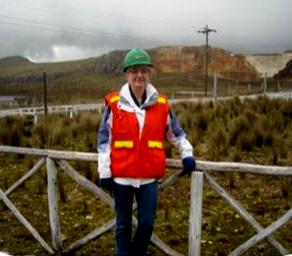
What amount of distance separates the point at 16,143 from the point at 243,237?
24.8 feet

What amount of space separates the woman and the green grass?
161 cm

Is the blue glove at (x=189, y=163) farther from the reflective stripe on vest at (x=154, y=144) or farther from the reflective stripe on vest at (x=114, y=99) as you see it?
the reflective stripe on vest at (x=114, y=99)

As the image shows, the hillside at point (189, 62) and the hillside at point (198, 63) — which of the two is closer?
the hillside at point (198, 63)

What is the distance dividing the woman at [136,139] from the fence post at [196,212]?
0.54m

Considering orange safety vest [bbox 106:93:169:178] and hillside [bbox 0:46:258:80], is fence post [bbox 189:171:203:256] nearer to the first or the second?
orange safety vest [bbox 106:93:169:178]

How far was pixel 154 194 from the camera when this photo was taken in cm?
479

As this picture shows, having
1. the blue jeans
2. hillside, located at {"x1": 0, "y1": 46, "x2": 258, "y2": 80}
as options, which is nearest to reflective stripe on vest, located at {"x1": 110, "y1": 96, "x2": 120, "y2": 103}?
the blue jeans

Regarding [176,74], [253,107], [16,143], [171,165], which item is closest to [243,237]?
[171,165]

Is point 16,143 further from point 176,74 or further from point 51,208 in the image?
point 176,74

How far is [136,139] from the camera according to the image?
4.56m

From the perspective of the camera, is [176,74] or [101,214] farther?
[176,74]

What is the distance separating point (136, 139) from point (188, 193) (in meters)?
4.04

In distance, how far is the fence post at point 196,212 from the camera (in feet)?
17.0

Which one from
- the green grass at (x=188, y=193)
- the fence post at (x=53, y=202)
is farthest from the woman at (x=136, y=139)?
the green grass at (x=188, y=193)
